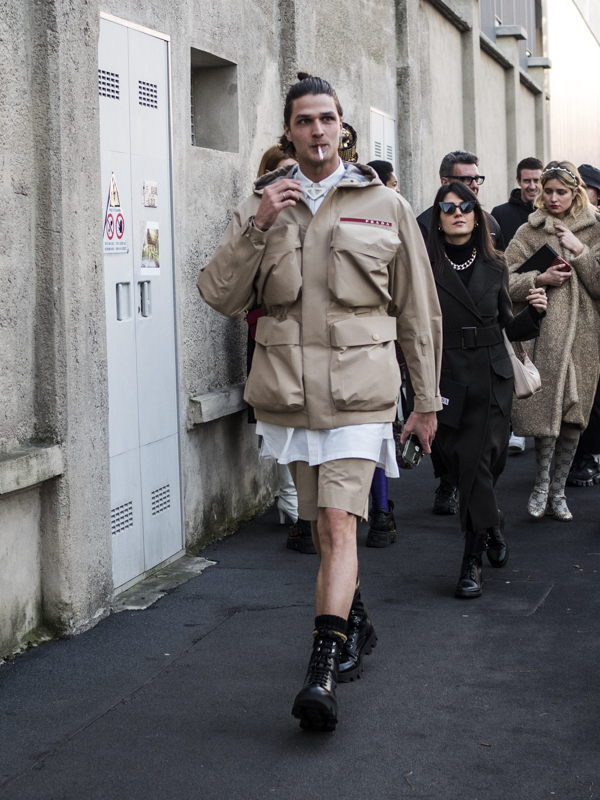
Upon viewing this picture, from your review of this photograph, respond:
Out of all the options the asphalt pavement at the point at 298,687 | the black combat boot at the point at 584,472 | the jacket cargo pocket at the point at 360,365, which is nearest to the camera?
the asphalt pavement at the point at 298,687

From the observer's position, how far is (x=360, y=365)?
159 inches

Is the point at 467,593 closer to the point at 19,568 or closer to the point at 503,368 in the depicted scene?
the point at 503,368

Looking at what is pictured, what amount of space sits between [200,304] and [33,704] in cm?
294

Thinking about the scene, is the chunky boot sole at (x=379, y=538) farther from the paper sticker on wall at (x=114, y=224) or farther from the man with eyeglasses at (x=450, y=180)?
the paper sticker on wall at (x=114, y=224)

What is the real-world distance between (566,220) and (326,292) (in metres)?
3.69

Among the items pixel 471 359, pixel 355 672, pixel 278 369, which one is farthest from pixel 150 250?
pixel 355 672

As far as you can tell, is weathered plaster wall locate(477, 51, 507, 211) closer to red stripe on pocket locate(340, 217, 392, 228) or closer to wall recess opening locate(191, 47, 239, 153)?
wall recess opening locate(191, 47, 239, 153)

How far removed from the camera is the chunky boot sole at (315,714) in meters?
3.74

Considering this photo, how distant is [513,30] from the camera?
18734 mm

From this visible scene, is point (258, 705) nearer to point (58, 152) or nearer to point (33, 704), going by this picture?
point (33, 704)

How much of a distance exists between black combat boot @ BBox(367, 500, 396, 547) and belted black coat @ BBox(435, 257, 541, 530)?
94 cm

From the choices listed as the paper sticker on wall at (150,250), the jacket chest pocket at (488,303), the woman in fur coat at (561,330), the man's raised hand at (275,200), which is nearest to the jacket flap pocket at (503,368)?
the jacket chest pocket at (488,303)

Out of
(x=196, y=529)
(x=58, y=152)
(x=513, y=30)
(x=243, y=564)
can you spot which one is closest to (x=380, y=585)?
(x=243, y=564)

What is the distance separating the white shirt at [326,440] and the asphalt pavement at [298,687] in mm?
869
